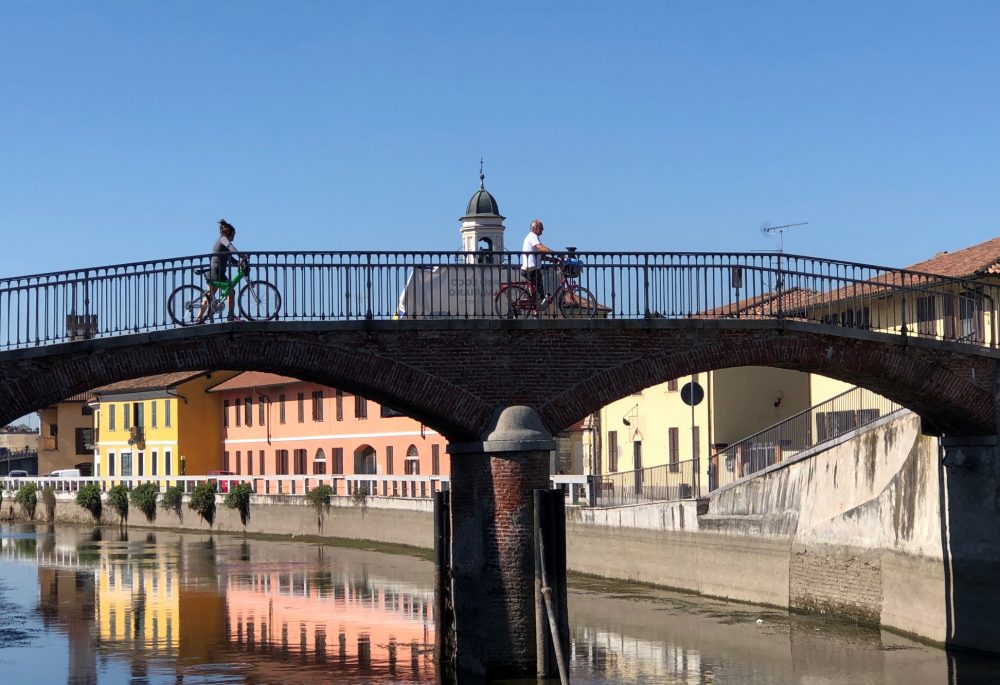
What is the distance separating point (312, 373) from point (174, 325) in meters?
2.30

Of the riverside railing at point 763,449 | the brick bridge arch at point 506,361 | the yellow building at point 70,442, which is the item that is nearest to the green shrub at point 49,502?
the yellow building at point 70,442

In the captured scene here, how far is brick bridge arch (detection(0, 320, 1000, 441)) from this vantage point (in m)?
22.3

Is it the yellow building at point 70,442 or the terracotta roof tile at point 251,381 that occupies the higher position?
the terracotta roof tile at point 251,381

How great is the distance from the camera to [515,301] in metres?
24.9

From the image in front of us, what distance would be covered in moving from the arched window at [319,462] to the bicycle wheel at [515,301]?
147 feet

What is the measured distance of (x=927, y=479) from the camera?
27.2 m

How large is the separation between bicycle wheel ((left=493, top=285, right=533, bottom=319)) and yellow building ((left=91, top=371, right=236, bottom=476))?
53482 millimetres

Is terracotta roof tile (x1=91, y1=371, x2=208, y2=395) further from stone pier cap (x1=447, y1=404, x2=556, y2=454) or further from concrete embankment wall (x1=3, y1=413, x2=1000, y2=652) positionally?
stone pier cap (x1=447, y1=404, x2=556, y2=454)

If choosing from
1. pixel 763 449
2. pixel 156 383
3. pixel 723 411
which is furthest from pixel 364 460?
pixel 763 449

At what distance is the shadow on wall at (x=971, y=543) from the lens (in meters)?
25.5

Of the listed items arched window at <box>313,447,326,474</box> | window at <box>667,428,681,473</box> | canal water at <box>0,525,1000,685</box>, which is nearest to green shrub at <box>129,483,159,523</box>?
arched window at <box>313,447,326,474</box>

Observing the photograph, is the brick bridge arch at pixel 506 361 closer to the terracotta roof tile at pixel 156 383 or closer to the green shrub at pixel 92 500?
the green shrub at pixel 92 500

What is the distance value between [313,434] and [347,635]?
4066 centimetres

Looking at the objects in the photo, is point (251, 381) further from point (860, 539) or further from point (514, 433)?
point (514, 433)
